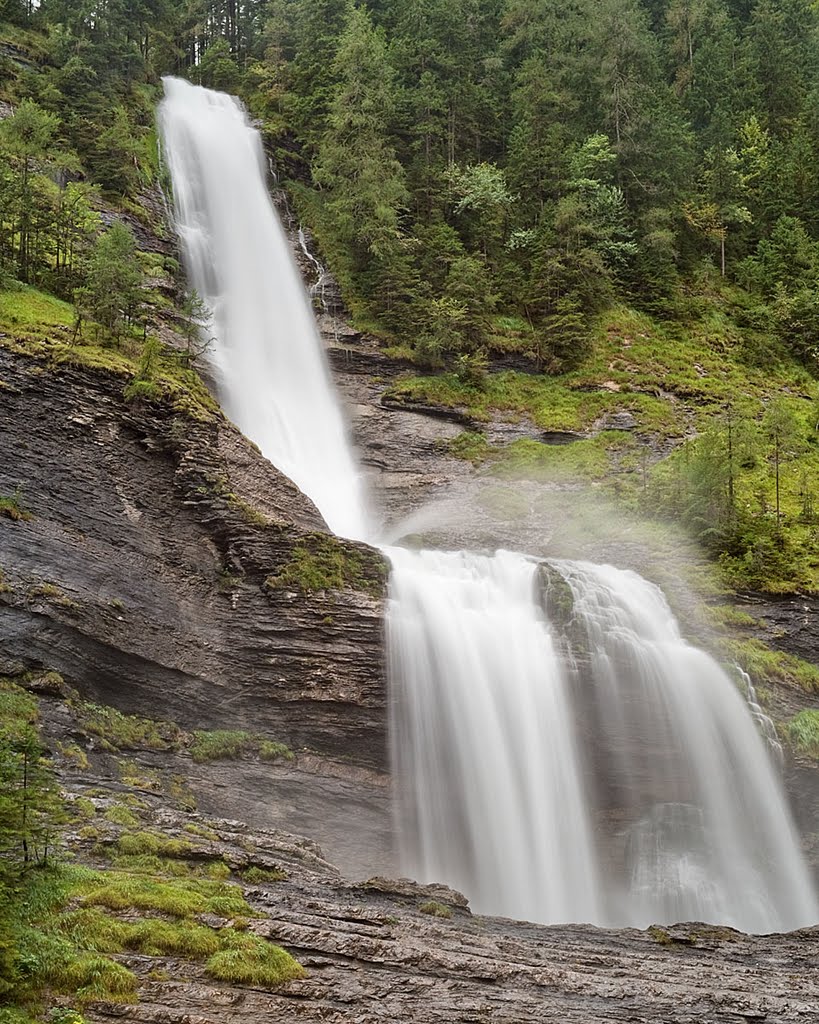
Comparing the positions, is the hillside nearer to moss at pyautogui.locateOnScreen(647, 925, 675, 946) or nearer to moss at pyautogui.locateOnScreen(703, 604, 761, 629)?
moss at pyautogui.locateOnScreen(703, 604, 761, 629)

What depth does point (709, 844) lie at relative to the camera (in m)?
18.7

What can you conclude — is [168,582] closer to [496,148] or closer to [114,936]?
[114,936]

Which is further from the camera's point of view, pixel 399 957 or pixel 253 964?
pixel 399 957

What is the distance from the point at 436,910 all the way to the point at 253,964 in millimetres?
4275

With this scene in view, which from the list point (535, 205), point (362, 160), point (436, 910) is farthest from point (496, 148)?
point (436, 910)

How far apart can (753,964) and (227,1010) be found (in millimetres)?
8288

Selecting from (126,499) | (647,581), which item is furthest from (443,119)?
(126,499)

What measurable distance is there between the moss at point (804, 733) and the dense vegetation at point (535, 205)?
441cm

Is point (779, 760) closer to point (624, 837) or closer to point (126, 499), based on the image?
point (624, 837)

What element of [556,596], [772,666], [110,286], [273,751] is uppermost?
[110,286]

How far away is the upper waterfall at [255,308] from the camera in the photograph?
28094mm

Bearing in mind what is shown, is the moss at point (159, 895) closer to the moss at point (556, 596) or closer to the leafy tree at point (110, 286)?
the moss at point (556, 596)

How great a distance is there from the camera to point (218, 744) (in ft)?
53.0

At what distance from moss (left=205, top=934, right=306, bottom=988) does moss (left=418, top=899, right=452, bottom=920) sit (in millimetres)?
3545
